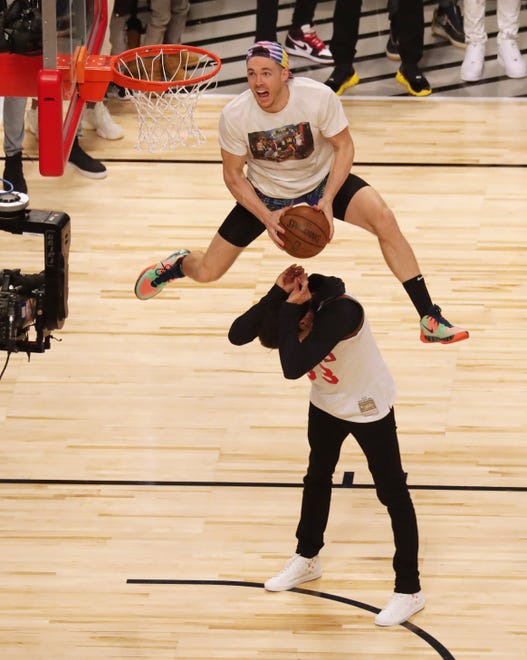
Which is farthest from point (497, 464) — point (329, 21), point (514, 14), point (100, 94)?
point (329, 21)

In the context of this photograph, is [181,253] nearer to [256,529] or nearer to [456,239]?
[256,529]

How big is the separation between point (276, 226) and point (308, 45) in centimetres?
545

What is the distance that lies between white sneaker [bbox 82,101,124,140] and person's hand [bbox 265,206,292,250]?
13.1 feet

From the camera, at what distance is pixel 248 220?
700cm

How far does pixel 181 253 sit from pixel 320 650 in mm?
2463

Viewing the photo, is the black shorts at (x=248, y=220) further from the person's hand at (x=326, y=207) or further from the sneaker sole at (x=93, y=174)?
the sneaker sole at (x=93, y=174)

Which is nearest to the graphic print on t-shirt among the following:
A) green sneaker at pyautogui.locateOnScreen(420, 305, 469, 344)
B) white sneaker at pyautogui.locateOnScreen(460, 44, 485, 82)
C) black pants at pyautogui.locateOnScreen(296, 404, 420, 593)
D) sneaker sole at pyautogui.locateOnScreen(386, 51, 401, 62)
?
green sneaker at pyautogui.locateOnScreen(420, 305, 469, 344)

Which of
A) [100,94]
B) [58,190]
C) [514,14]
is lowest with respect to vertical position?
[58,190]

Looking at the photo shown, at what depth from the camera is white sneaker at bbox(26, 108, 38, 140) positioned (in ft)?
34.0

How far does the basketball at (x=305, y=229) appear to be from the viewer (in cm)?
622

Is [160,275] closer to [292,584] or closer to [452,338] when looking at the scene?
[452,338]

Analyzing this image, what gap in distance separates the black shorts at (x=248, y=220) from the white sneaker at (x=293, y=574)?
A: 169 cm

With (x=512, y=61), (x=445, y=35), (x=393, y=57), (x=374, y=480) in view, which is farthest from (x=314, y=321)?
(x=445, y=35)

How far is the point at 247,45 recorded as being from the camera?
11.9m
